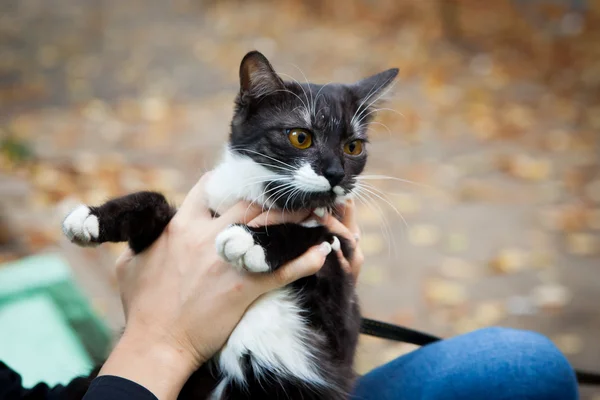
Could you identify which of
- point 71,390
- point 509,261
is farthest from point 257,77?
point 509,261

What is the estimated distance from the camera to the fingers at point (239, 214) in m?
1.57

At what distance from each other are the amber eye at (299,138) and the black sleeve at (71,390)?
2.29 feet

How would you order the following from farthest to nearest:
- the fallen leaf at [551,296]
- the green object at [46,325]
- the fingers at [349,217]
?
the fallen leaf at [551,296] < the green object at [46,325] < the fingers at [349,217]

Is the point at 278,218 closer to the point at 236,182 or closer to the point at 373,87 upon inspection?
the point at 236,182

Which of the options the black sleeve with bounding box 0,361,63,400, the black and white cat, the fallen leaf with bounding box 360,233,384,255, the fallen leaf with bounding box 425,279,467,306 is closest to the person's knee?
the black and white cat

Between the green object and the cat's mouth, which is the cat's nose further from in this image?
the green object

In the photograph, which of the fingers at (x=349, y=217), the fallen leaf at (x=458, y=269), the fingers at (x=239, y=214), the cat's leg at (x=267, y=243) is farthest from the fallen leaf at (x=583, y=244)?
the fingers at (x=239, y=214)

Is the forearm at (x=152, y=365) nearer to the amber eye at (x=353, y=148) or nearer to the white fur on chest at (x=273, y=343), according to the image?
the white fur on chest at (x=273, y=343)

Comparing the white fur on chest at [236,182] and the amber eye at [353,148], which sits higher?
the amber eye at [353,148]

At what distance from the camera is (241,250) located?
141 centimetres

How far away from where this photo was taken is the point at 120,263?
171cm

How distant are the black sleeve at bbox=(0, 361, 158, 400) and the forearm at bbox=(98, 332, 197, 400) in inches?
1.5

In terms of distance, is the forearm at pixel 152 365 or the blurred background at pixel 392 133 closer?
the forearm at pixel 152 365

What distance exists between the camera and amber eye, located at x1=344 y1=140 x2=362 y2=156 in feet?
5.36
